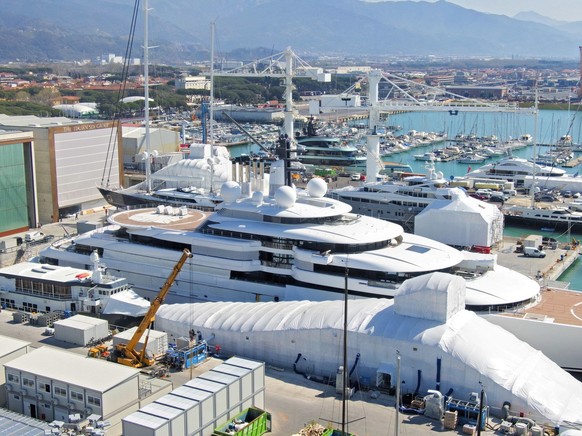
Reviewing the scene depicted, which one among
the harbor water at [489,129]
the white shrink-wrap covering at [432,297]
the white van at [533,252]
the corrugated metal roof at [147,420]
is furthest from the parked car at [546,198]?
the corrugated metal roof at [147,420]

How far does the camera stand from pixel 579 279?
3669 cm

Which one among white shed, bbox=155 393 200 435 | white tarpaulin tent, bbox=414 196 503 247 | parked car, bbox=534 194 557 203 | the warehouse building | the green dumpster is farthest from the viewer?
parked car, bbox=534 194 557 203

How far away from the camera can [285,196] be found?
28.2 m

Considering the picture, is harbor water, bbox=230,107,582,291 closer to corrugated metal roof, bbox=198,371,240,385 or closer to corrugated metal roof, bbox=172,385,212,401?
corrugated metal roof, bbox=198,371,240,385

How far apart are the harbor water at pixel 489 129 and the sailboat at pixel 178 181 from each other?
18764 millimetres

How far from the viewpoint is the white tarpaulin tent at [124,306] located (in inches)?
1035

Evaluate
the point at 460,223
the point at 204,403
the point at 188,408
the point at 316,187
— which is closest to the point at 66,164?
the point at 316,187

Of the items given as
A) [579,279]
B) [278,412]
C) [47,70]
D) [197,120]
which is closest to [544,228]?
[579,279]

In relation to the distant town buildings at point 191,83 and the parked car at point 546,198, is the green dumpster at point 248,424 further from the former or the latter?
the distant town buildings at point 191,83

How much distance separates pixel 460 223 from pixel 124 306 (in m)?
18.4

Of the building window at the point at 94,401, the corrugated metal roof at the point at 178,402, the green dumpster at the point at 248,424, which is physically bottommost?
the green dumpster at the point at 248,424

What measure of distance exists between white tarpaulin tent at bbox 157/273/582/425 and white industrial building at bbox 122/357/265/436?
9.30 ft

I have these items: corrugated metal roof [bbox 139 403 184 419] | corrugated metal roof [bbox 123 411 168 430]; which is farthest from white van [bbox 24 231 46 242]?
corrugated metal roof [bbox 123 411 168 430]

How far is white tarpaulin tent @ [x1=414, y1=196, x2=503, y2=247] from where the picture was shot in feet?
121
